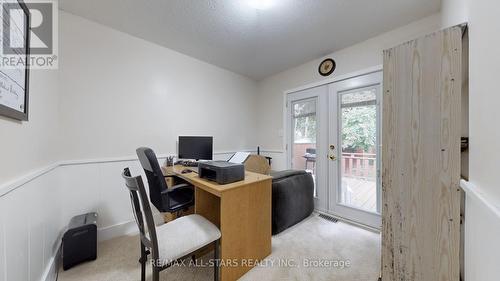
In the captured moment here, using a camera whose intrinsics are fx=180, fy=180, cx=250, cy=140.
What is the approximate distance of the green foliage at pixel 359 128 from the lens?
239 centimetres

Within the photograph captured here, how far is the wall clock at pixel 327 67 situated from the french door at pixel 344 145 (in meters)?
0.22

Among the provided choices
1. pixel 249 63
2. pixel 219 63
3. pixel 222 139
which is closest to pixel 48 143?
pixel 222 139

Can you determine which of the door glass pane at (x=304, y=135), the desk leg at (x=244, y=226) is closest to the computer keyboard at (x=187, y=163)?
the desk leg at (x=244, y=226)

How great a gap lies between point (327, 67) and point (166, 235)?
3003mm

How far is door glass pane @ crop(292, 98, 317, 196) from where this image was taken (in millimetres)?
3062

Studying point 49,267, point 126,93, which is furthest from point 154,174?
point 126,93

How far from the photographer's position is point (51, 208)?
5.19 ft

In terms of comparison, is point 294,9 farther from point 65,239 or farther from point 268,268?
point 65,239

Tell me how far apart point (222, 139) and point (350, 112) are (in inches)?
86.2

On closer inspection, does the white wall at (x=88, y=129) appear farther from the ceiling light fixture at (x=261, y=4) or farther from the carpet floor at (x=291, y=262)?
the ceiling light fixture at (x=261, y=4)

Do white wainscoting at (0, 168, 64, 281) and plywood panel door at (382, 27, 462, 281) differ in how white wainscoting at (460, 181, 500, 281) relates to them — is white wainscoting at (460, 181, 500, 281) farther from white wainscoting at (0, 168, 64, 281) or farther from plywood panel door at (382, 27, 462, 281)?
white wainscoting at (0, 168, 64, 281)

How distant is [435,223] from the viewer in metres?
1.09

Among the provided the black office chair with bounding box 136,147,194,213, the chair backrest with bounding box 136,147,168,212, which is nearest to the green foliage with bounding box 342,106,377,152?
the black office chair with bounding box 136,147,194,213

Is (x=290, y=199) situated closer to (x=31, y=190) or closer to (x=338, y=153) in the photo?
(x=338, y=153)
